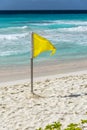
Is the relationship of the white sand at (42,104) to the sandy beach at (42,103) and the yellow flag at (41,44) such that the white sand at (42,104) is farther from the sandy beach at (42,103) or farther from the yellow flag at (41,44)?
the yellow flag at (41,44)

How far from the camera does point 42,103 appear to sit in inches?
315

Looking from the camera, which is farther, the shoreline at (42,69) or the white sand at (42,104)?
the shoreline at (42,69)

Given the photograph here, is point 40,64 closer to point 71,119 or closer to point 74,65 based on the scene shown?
point 74,65

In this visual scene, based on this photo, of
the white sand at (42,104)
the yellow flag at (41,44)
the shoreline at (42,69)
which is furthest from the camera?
the shoreline at (42,69)

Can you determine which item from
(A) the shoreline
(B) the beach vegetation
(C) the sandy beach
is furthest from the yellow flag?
(A) the shoreline

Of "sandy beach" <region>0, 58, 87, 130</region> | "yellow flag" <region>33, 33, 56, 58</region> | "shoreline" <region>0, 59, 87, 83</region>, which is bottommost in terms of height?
"shoreline" <region>0, 59, 87, 83</region>

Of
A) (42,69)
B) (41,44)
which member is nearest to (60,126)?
(41,44)

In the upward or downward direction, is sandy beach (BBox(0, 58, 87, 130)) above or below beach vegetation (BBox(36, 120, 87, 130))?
below

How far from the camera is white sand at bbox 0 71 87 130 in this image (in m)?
6.84

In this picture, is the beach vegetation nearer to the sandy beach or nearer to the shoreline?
the sandy beach

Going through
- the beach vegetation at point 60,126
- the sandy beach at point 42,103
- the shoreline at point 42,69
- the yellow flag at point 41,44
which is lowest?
the shoreline at point 42,69

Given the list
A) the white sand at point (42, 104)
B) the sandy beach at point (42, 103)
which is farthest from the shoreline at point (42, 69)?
the white sand at point (42, 104)

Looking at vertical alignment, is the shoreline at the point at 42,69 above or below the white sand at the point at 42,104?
below

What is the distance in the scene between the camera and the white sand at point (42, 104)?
6.84m
